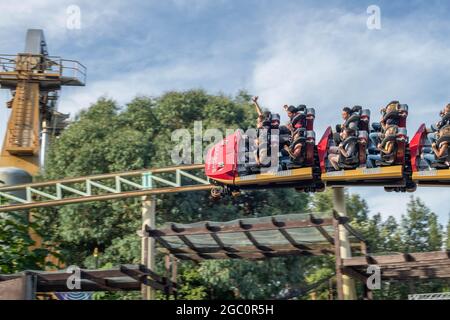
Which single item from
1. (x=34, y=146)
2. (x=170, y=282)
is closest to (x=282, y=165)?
(x=170, y=282)

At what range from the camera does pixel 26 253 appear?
1233 centimetres

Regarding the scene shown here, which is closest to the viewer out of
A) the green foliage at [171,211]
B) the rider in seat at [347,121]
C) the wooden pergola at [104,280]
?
the wooden pergola at [104,280]

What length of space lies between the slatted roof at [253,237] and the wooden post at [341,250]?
24 cm

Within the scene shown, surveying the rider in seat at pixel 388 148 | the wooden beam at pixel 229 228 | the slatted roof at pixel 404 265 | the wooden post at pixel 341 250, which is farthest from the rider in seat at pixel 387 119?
the wooden beam at pixel 229 228

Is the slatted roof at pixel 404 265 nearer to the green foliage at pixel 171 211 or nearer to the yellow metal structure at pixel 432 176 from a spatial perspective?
the yellow metal structure at pixel 432 176

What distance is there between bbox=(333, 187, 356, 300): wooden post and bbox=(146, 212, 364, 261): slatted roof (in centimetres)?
24

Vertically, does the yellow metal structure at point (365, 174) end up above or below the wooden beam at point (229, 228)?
above

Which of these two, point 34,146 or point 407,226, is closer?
point 407,226

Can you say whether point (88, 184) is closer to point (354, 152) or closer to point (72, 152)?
point (72, 152)

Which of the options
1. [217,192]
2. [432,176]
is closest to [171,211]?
[217,192]

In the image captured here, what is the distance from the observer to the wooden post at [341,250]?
10797mm

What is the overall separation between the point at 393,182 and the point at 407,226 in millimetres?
8706

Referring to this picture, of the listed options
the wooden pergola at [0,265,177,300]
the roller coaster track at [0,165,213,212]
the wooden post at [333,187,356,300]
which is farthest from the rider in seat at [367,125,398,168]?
the wooden pergola at [0,265,177,300]
